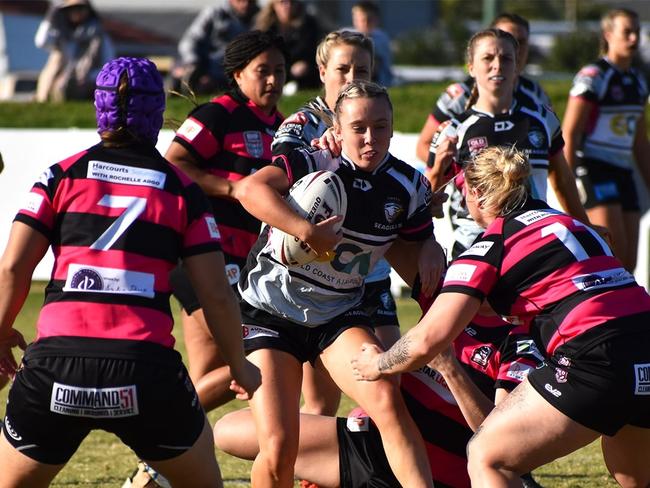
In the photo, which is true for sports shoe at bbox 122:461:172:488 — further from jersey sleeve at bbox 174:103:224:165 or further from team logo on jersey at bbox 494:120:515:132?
team logo on jersey at bbox 494:120:515:132

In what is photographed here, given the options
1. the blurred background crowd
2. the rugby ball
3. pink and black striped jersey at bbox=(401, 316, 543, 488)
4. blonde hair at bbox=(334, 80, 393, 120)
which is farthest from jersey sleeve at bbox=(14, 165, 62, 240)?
the blurred background crowd

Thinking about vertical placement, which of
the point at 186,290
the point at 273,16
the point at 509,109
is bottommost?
the point at 186,290

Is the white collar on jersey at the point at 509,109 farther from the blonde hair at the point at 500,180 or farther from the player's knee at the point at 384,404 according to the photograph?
the player's knee at the point at 384,404

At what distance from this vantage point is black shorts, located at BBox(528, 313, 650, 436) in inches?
159

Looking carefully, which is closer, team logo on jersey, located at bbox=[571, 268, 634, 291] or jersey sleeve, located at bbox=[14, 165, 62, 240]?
jersey sleeve, located at bbox=[14, 165, 62, 240]

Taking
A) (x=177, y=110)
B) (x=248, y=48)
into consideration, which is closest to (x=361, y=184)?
(x=248, y=48)

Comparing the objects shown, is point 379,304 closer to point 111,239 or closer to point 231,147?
point 231,147

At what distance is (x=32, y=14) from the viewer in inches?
1237

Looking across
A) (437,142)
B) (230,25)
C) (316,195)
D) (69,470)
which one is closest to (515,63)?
(437,142)

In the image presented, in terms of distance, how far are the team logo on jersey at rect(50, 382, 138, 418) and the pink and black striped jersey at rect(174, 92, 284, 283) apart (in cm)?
229

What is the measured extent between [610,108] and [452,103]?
6.19 ft

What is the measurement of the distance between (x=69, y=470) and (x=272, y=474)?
5.80 ft

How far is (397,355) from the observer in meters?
4.25

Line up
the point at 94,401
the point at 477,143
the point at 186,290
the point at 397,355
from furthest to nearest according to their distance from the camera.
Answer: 1. the point at 477,143
2. the point at 186,290
3. the point at 397,355
4. the point at 94,401
